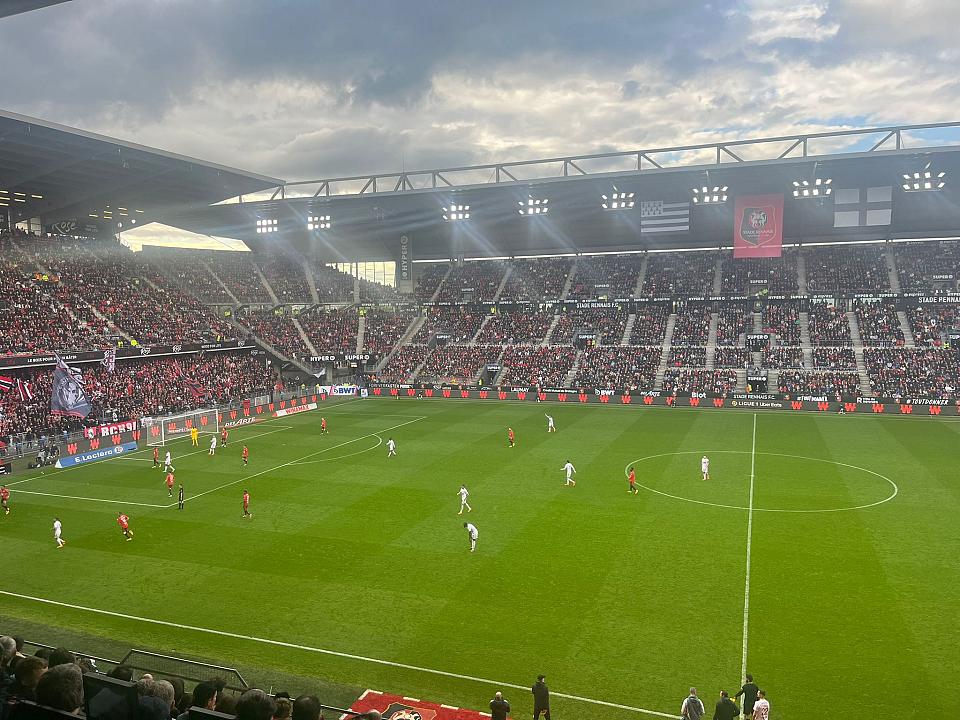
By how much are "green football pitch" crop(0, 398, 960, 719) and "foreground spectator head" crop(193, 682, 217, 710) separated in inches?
280

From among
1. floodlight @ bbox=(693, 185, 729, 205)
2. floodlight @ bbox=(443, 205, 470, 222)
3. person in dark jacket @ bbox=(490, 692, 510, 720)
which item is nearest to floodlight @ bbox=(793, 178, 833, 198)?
floodlight @ bbox=(693, 185, 729, 205)

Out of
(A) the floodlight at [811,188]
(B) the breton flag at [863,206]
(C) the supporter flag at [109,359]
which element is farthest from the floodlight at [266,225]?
(B) the breton flag at [863,206]

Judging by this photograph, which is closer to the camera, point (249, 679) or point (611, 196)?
point (249, 679)

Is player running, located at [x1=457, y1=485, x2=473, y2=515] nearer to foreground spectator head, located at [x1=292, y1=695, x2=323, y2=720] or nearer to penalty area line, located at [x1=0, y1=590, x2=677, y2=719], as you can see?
penalty area line, located at [x1=0, y1=590, x2=677, y2=719]

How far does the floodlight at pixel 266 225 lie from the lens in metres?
71.8

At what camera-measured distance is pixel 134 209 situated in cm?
6894

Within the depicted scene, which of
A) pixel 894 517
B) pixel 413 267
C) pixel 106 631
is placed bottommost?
pixel 106 631

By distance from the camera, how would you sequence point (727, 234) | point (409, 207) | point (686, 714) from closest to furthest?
point (686, 714), point (409, 207), point (727, 234)

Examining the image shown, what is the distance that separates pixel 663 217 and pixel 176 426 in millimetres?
41793

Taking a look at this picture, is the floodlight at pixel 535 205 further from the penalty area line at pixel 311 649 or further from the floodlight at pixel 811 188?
the penalty area line at pixel 311 649

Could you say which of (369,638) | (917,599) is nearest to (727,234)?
(917,599)

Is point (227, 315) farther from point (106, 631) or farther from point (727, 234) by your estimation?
point (106, 631)

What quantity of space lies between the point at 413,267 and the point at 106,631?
225 ft

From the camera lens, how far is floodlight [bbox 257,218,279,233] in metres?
71.8
